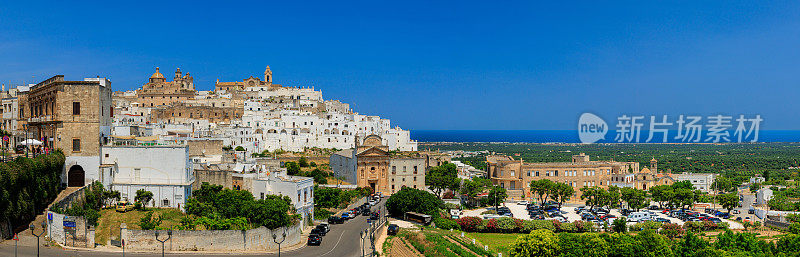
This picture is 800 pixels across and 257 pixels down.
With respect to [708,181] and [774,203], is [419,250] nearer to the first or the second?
[774,203]

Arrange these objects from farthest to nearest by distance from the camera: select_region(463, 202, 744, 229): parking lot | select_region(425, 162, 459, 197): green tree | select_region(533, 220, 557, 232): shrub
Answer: select_region(425, 162, 459, 197): green tree < select_region(463, 202, 744, 229): parking lot < select_region(533, 220, 557, 232): shrub

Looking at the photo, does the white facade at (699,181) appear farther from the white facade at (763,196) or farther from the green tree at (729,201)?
the green tree at (729,201)

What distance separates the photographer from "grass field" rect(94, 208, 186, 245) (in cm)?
2989

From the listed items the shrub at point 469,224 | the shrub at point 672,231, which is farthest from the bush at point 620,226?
the shrub at point 469,224

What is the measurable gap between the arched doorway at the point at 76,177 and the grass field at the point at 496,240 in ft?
81.5

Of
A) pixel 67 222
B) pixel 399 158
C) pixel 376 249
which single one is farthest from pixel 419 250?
pixel 399 158

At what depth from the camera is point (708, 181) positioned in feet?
262

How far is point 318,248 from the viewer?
1257 inches

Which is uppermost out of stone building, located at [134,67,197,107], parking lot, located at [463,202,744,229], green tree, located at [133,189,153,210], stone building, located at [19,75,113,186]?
stone building, located at [134,67,197,107]

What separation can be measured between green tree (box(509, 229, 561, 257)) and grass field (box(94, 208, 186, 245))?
1785cm

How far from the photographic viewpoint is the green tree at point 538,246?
31.1m

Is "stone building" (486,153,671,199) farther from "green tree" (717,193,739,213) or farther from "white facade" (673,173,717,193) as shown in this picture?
"white facade" (673,173,717,193)

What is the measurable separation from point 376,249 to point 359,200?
19.9 m

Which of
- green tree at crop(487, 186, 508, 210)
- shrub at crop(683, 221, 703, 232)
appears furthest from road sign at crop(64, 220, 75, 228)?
shrub at crop(683, 221, 703, 232)
